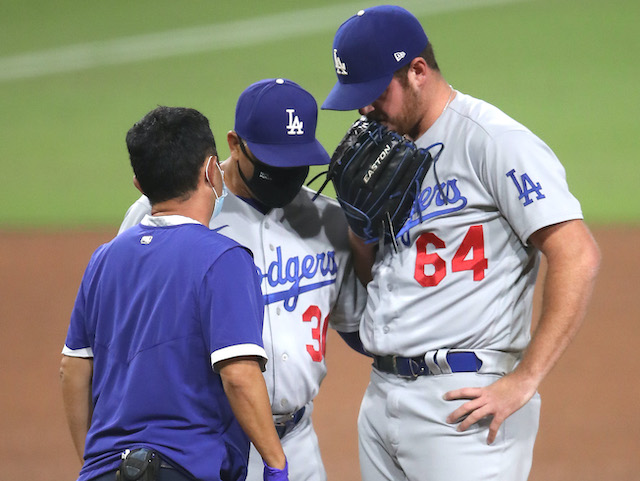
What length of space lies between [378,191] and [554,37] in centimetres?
838

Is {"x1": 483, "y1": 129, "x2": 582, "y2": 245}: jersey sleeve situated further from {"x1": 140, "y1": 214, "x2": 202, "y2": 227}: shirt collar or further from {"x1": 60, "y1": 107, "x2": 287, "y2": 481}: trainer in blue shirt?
{"x1": 140, "y1": 214, "x2": 202, "y2": 227}: shirt collar

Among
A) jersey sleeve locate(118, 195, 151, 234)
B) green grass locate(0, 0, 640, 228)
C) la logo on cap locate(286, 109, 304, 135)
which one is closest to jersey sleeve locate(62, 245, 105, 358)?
jersey sleeve locate(118, 195, 151, 234)

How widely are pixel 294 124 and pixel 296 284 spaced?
0.56 m

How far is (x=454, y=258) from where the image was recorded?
9.08 ft

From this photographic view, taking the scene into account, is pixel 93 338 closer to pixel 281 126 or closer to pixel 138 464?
pixel 138 464

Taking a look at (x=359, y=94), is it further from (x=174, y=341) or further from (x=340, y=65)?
(x=174, y=341)

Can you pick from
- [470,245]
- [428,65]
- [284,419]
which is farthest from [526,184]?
[284,419]

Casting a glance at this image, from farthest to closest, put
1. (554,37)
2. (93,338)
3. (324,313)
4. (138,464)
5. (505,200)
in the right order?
(554,37), (324,313), (505,200), (93,338), (138,464)

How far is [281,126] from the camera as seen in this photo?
285 cm

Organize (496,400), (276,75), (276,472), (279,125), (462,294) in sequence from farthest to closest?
1. (276,75)
2. (279,125)
3. (462,294)
4. (496,400)
5. (276,472)

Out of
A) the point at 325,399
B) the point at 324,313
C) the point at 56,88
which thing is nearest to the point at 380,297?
the point at 324,313

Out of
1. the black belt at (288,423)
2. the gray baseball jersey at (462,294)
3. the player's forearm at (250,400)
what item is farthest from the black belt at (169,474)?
the gray baseball jersey at (462,294)

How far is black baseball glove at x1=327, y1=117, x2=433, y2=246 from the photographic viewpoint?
2.76 m

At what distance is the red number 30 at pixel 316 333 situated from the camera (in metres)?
3.00
